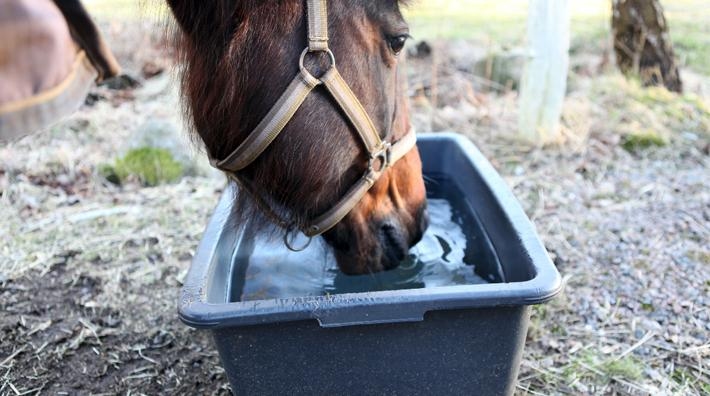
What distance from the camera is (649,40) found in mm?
4578

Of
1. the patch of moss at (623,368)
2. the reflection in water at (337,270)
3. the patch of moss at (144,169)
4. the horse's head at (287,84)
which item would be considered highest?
the horse's head at (287,84)

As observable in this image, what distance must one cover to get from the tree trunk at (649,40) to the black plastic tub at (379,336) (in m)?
3.81

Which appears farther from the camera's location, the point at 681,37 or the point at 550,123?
the point at 681,37

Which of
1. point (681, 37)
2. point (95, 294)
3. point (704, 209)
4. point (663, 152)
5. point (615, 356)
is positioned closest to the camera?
point (615, 356)

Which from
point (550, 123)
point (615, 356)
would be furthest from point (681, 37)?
point (615, 356)

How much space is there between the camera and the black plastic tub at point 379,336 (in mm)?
1288

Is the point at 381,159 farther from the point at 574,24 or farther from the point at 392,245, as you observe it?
the point at 574,24

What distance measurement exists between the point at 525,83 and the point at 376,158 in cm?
249

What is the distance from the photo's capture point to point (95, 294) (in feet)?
7.69

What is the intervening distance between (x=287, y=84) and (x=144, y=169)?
2.53m

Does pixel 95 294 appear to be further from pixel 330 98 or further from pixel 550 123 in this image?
pixel 550 123

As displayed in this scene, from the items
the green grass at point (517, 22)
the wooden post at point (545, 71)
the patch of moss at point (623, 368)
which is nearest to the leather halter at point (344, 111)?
the patch of moss at point (623, 368)

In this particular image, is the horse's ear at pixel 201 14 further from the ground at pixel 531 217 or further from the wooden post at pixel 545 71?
the wooden post at pixel 545 71

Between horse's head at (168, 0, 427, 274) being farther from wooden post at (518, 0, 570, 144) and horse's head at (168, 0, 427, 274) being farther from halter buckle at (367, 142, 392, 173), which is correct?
wooden post at (518, 0, 570, 144)
